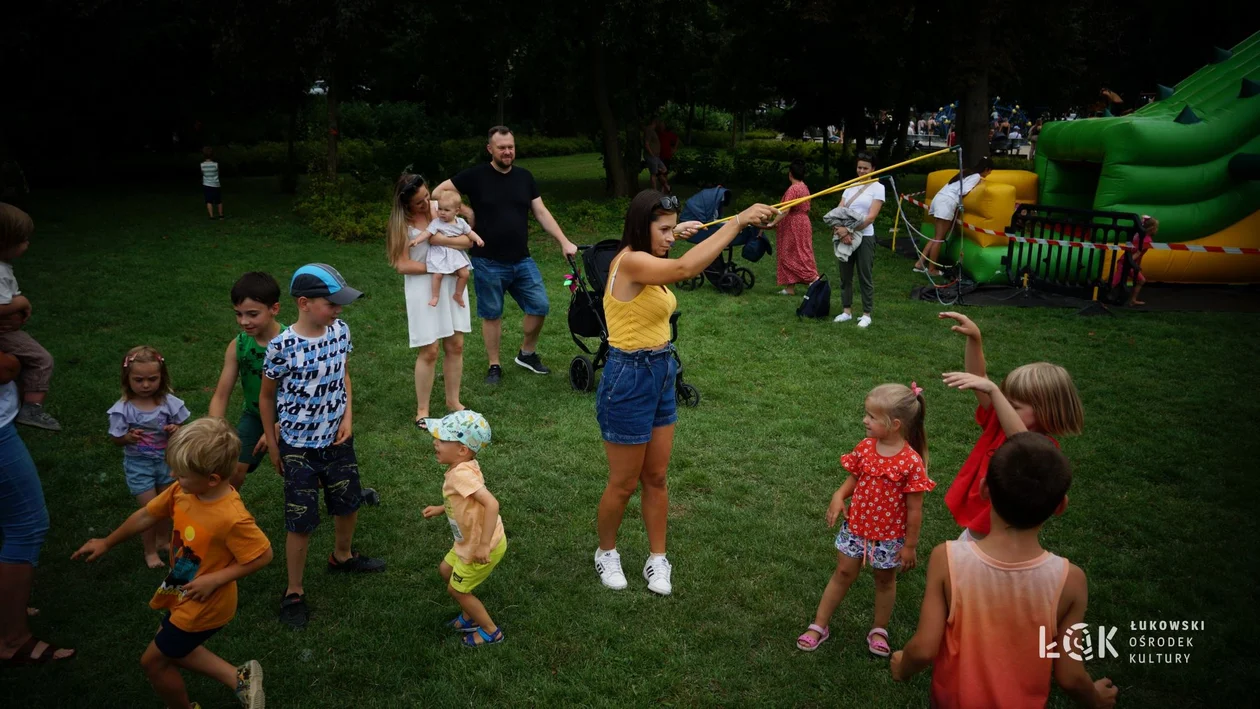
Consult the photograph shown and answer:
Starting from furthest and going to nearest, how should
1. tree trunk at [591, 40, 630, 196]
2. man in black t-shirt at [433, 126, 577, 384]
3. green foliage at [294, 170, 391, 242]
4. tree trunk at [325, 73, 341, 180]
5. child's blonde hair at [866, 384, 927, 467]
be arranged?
tree trunk at [591, 40, 630, 196]
tree trunk at [325, 73, 341, 180]
green foliage at [294, 170, 391, 242]
man in black t-shirt at [433, 126, 577, 384]
child's blonde hair at [866, 384, 927, 467]

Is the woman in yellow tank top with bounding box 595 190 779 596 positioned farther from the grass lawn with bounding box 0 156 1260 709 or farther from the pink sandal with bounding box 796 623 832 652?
the pink sandal with bounding box 796 623 832 652

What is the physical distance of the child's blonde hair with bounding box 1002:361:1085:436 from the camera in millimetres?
3475

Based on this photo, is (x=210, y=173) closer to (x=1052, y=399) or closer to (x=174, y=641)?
(x=174, y=641)

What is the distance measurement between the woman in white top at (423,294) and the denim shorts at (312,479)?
6.64 ft

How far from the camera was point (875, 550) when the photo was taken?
12.8 ft

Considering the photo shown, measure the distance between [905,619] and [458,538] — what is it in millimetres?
2365

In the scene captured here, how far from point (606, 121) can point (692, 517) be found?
1670 centimetres

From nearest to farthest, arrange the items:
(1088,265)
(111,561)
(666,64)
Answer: (111,561)
(1088,265)
(666,64)

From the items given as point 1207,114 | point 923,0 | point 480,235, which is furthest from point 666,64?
point 480,235

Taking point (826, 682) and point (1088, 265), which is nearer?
point (826, 682)

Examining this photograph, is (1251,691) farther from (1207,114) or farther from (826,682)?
(1207,114)

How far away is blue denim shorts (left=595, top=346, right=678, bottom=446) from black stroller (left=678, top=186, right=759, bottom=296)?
257 inches

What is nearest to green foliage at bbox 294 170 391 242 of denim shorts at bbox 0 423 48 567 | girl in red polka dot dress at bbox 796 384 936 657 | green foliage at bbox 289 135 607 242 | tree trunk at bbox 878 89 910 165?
green foliage at bbox 289 135 607 242

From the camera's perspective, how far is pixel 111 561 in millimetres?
4891
